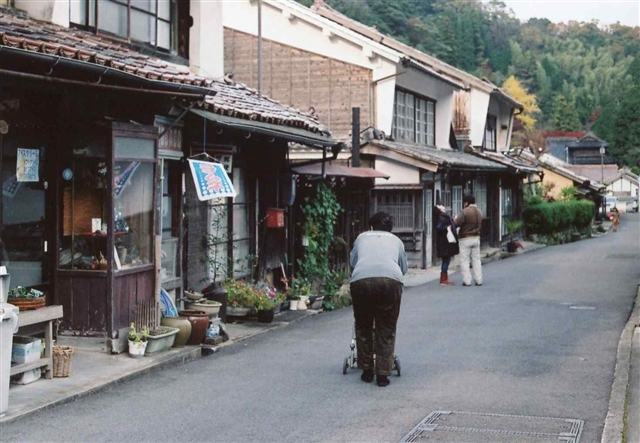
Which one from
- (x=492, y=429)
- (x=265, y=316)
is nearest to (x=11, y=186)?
(x=265, y=316)

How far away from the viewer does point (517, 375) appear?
29.6ft

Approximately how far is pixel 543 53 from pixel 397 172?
431ft

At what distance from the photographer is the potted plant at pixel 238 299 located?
13.0 meters

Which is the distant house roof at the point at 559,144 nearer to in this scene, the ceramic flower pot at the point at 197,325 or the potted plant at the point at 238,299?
the potted plant at the point at 238,299

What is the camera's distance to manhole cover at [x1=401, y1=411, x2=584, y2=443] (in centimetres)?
652

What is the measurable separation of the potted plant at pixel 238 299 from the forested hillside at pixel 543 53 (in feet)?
202

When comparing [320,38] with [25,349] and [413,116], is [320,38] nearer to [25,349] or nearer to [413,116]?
[413,116]

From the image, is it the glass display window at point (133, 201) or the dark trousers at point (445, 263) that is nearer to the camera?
Result: the glass display window at point (133, 201)

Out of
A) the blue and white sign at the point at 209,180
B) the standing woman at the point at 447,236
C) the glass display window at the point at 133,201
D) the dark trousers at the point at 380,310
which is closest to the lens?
the dark trousers at the point at 380,310

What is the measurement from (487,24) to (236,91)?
415ft

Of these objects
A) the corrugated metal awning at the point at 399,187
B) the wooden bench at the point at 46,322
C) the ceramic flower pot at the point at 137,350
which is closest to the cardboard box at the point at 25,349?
the wooden bench at the point at 46,322

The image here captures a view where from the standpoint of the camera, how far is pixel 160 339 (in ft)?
32.3

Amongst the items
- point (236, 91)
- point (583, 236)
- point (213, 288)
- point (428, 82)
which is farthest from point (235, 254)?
point (583, 236)

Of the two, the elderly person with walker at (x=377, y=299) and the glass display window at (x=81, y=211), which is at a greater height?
the glass display window at (x=81, y=211)
